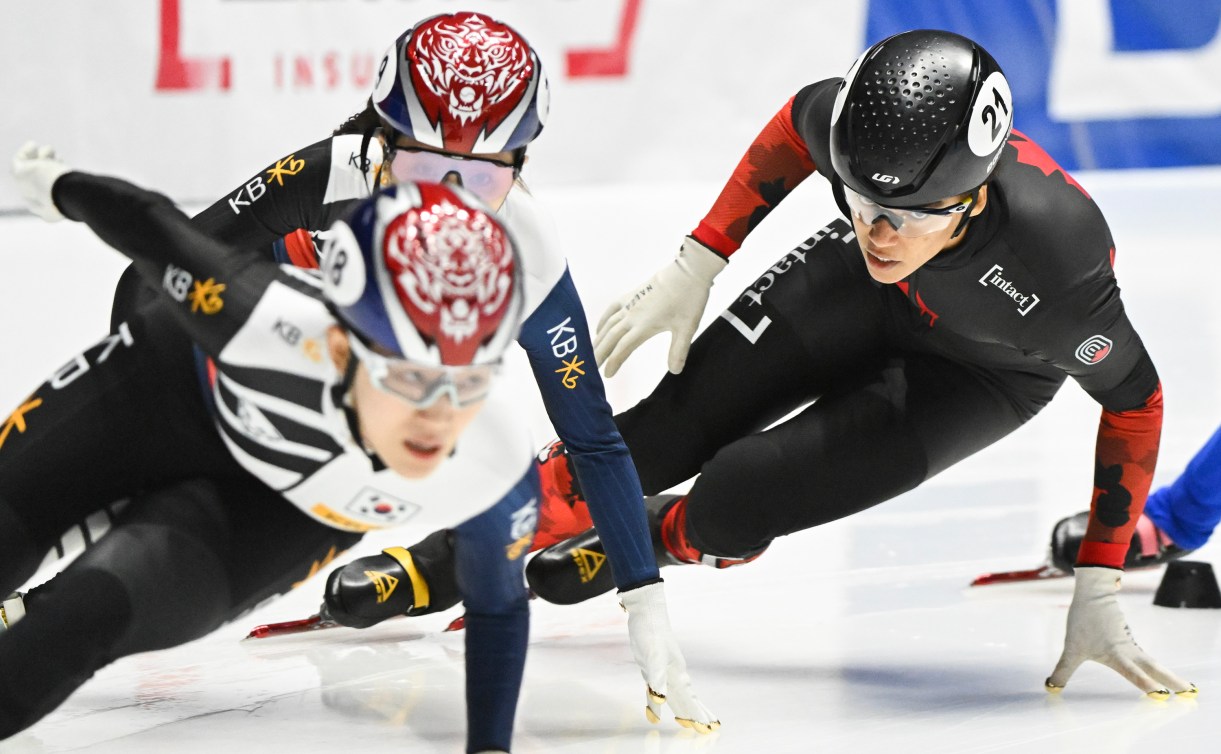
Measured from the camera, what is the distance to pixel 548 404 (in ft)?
10.3

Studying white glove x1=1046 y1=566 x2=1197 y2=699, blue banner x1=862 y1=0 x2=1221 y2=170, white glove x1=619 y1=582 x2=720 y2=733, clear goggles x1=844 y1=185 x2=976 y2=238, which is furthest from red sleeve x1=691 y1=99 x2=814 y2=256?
blue banner x1=862 y1=0 x2=1221 y2=170

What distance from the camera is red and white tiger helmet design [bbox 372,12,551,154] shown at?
3.04m

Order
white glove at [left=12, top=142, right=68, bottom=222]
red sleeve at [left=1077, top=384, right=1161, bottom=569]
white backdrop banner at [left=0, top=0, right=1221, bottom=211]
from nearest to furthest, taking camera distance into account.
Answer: white glove at [left=12, top=142, right=68, bottom=222] → red sleeve at [left=1077, top=384, right=1161, bottom=569] → white backdrop banner at [left=0, top=0, right=1221, bottom=211]

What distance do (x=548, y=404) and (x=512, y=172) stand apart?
18.6 inches

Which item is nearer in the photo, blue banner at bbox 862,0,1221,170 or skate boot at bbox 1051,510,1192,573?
skate boot at bbox 1051,510,1192,573

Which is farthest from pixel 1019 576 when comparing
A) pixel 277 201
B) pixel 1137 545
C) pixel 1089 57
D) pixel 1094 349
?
pixel 1089 57

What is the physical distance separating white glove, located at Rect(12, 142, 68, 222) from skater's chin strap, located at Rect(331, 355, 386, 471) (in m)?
0.78

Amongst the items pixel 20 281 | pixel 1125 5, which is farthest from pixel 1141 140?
pixel 20 281

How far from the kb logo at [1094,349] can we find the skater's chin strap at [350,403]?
1683mm

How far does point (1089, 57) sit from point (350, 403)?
8782mm

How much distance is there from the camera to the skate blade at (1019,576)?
13.8 ft

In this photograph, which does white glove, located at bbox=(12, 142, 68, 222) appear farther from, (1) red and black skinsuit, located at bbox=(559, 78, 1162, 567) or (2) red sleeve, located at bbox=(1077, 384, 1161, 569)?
(2) red sleeve, located at bbox=(1077, 384, 1161, 569)

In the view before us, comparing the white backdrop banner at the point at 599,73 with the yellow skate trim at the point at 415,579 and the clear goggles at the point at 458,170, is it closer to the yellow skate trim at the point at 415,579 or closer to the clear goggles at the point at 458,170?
the yellow skate trim at the point at 415,579

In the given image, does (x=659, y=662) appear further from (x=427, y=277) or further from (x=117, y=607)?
(x=427, y=277)
